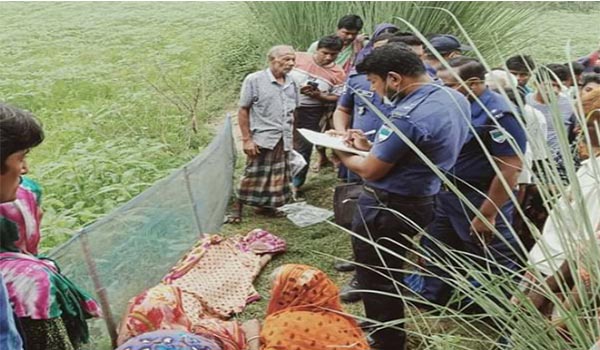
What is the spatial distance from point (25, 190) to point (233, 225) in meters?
2.56

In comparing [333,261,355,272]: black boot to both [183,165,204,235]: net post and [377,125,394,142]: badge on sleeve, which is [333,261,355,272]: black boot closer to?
[183,165,204,235]: net post

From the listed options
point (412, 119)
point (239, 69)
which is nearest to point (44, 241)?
point (412, 119)

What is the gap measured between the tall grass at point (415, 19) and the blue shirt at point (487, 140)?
12.6ft

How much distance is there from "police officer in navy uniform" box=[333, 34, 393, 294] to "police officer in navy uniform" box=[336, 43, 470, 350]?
20.8 inches

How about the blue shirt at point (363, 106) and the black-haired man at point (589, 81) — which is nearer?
the blue shirt at point (363, 106)

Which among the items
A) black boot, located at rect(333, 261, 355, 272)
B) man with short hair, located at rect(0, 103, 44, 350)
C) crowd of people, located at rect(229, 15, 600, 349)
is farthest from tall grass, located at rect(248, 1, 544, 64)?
man with short hair, located at rect(0, 103, 44, 350)

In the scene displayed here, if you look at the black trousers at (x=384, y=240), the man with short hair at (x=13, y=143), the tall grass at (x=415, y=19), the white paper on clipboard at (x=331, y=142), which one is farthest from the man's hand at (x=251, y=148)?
the man with short hair at (x=13, y=143)

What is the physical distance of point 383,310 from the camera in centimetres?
286

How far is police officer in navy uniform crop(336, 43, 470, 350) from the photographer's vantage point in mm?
2494

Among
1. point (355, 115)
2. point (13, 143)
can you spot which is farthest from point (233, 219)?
point (13, 143)

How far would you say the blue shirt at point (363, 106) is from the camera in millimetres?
3363

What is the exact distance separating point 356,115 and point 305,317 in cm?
152

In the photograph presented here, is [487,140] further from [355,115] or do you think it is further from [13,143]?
[13,143]

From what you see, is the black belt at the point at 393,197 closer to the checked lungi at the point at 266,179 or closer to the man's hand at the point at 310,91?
the checked lungi at the point at 266,179
